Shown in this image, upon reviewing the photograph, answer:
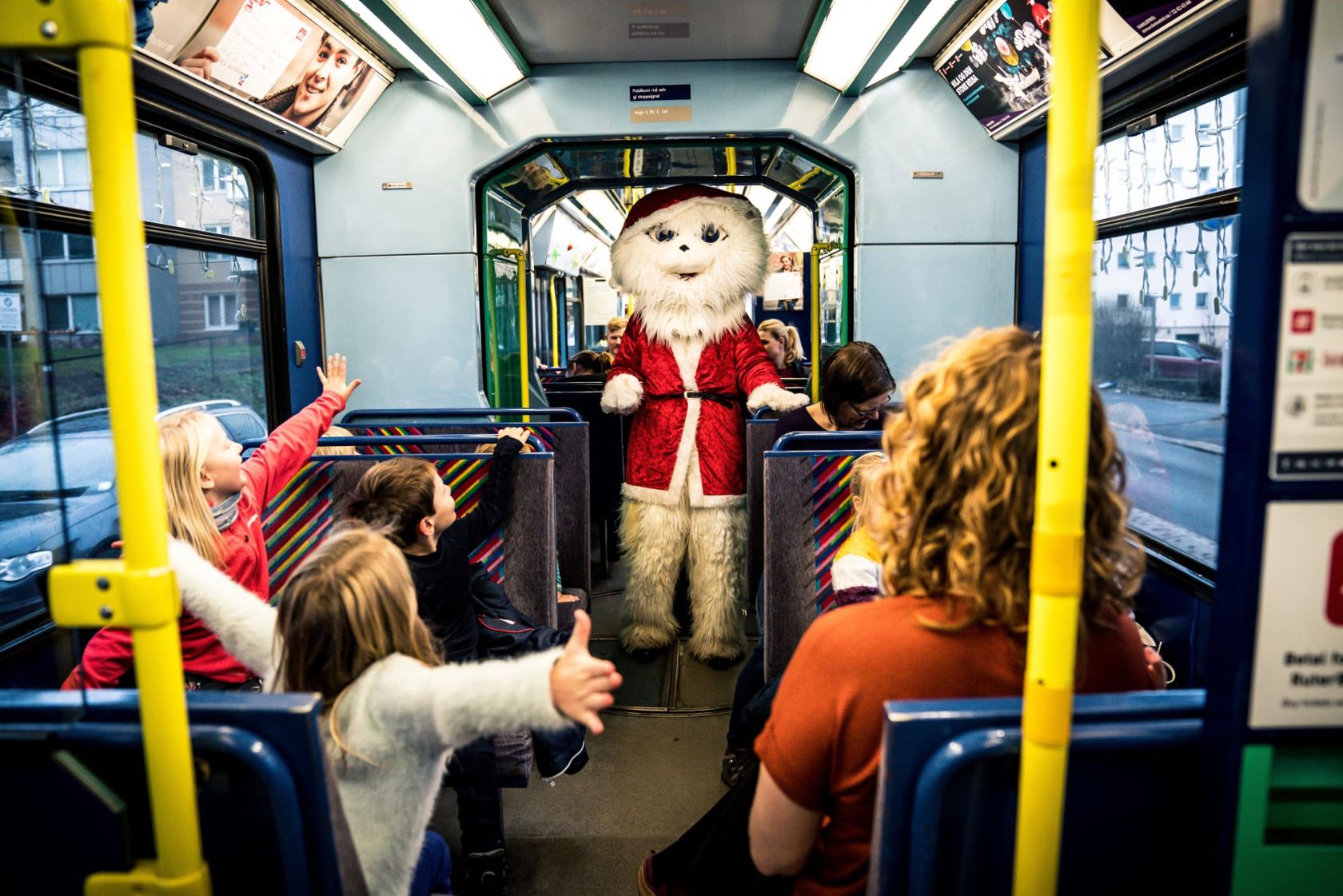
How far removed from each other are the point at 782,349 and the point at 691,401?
7.96ft

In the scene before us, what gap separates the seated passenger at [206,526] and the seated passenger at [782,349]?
4235 millimetres

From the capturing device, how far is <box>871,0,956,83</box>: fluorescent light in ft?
12.2

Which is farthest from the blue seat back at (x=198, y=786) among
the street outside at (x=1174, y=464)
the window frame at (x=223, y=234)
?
the street outside at (x=1174, y=464)

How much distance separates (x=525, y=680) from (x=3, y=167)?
7.88ft

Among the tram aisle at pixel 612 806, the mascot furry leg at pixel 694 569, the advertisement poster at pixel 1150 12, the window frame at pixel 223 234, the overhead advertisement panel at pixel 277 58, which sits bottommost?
the tram aisle at pixel 612 806

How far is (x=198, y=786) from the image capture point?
3.72ft

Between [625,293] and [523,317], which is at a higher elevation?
[625,293]

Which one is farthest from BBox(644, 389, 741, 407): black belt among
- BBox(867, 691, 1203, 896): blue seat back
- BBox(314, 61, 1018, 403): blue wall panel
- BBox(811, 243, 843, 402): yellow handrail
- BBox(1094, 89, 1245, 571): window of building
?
BBox(867, 691, 1203, 896): blue seat back

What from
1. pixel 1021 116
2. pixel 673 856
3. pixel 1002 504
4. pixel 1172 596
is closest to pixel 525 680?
pixel 1002 504

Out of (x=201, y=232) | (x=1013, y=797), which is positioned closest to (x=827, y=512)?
(x=1013, y=797)

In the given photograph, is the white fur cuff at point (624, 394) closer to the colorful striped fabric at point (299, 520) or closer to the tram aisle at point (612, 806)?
the tram aisle at point (612, 806)

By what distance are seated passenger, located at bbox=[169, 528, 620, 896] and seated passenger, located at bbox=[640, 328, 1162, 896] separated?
0.32 m

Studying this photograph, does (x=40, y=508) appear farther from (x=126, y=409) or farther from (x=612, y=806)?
(x=126, y=409)

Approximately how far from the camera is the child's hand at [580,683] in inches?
47.8
